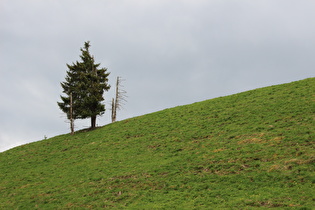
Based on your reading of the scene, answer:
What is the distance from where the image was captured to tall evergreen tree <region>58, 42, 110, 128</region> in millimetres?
48912

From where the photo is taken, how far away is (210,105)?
136ft

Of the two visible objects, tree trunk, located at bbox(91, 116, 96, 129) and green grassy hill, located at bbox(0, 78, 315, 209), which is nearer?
green grassy hill, located at bbox(0, 78, 315, 209)

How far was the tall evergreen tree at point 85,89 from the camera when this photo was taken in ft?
160

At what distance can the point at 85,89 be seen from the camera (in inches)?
1956

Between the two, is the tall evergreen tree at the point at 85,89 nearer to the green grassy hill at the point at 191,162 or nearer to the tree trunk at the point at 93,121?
the tree trunk at the point at 93,121

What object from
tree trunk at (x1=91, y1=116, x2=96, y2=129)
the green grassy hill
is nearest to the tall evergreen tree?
tree trunk at (x1=91, y1=116, x2=96, y2=129)

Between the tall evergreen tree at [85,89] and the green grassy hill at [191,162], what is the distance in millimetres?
7020

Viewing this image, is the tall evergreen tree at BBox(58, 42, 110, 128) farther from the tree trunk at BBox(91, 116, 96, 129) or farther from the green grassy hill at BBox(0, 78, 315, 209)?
the green grassy hill at BBox(0, 78, 315, 209)

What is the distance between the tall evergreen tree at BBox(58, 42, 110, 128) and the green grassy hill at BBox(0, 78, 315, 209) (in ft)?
23.0

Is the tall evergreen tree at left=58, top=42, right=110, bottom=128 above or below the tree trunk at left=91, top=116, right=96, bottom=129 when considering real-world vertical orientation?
above

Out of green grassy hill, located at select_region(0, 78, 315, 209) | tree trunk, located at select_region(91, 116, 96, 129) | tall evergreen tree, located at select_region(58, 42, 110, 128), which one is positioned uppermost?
tall evergreen tree, located at select_region(58, 42, 110, 128)

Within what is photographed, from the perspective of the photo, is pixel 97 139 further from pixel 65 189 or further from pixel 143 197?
pixel 143 197

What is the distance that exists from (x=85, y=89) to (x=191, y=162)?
3178cm

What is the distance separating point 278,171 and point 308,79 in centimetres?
2651
